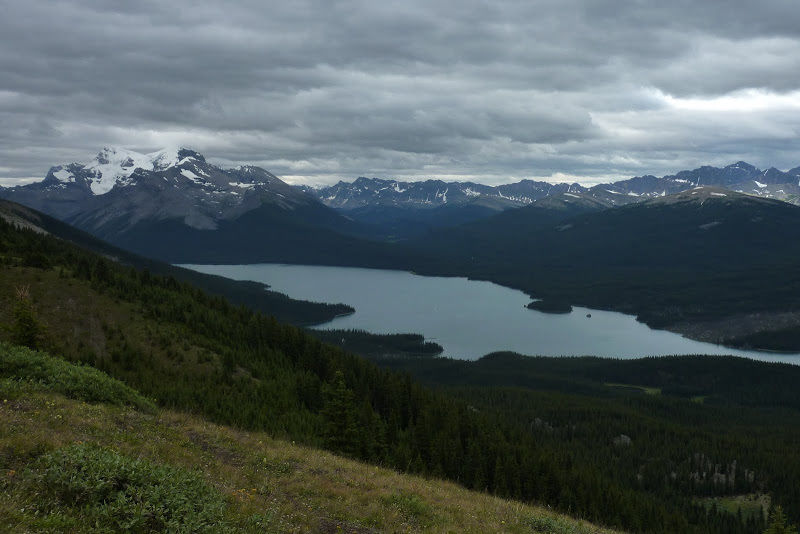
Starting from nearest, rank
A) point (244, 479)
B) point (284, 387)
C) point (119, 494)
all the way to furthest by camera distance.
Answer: point (119, 494) → point (244, 479) → point (284, 387)

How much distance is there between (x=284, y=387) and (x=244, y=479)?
126ft

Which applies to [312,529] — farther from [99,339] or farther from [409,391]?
[409,391]

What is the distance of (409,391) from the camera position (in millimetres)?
79188

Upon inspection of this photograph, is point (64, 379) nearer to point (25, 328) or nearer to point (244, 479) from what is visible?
point (244, 479)

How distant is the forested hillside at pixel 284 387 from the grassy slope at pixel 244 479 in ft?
46.9

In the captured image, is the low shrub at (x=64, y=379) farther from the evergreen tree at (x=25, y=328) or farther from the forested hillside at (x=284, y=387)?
the evergreen tree at (x=25, y=328)

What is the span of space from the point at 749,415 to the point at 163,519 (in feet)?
681

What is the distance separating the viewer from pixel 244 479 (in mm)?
21594

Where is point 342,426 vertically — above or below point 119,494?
below

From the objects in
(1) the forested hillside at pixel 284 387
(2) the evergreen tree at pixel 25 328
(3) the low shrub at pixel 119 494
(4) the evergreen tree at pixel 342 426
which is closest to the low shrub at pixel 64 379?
(1) the forested hillside at pixel 284 387

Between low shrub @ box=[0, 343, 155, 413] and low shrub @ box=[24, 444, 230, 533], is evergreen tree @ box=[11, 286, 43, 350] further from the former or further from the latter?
low shrub @ box=[24, 444, 230, 533]

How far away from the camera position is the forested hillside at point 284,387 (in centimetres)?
4731

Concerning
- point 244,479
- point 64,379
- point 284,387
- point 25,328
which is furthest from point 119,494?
point 284,387

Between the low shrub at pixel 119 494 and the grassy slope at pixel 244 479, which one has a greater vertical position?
the low shrub at pixel 119 494
